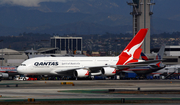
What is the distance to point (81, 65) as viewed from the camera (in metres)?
63.3

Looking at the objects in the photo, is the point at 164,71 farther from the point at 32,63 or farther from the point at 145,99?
the point at 145,99

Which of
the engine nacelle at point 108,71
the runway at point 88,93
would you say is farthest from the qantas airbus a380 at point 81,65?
the runway at point 88,93

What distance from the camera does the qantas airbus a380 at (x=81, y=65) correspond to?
60281 mm

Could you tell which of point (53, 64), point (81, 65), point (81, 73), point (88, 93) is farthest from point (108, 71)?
point (88, 93)

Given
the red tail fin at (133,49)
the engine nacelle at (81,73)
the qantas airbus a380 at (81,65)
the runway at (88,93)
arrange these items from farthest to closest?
the red tail fin at (133,49)
the qantas airbus a380 at (81,65)
the engine nacelle at (81,73)
the runway at (88,93)

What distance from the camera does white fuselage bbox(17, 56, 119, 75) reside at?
60.1 m

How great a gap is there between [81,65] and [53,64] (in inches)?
233

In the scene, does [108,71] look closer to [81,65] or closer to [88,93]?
[81,65]

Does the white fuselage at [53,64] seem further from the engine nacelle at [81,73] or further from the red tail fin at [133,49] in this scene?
the engine nacelle at [81,73]

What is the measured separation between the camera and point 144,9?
17075 cm

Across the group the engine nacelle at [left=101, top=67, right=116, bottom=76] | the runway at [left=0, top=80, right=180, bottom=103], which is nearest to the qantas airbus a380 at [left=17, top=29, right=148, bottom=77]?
the engine nacelle at [left=101, top=67, right=116, bottom=76]

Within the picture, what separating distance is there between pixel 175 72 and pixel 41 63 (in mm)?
36286

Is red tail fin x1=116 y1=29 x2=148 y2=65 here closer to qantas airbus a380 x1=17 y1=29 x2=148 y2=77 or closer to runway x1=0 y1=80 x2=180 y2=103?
qantas airbus a380 x1=17 y1=29 x2=148 y2=77

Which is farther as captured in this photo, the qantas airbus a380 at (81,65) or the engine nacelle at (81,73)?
the qantas airbus a380 at (81,65)
